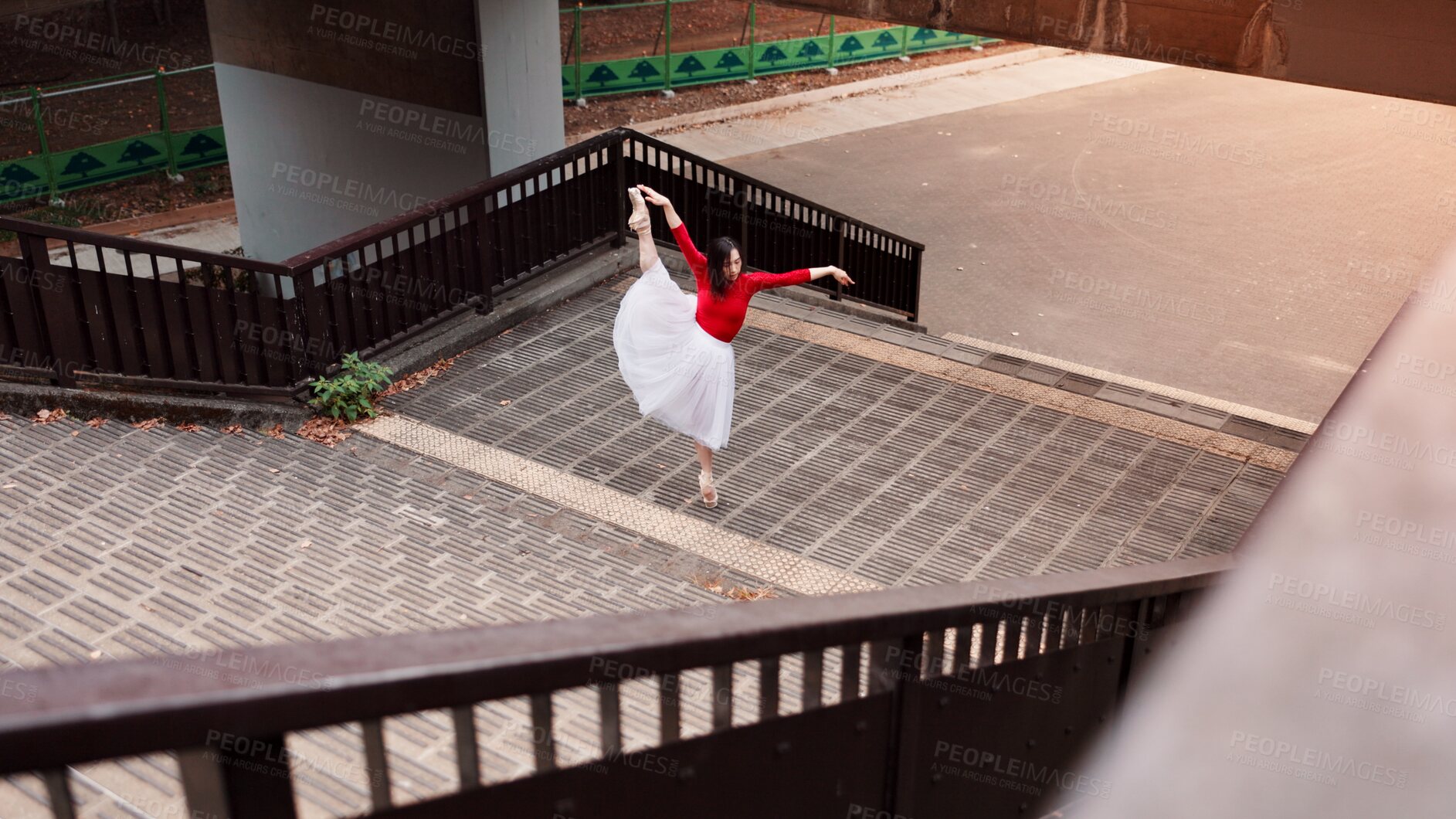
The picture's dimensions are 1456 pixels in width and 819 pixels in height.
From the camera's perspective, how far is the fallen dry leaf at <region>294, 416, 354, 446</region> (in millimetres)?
8852

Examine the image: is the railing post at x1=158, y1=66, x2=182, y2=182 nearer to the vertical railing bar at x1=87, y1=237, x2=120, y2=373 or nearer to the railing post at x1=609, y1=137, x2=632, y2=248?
the railing post at x1=609, y1=137, x2=632, y2=248

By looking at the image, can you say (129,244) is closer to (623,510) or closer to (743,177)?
(623,510)

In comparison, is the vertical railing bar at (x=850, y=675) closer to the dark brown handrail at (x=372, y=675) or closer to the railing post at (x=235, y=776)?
the dark brown handrail at (x=372, y=675)

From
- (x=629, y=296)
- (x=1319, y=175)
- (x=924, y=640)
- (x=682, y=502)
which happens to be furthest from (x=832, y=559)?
(x=1319, y=175)

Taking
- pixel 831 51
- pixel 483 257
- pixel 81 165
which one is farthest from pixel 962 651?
pixel 831 51

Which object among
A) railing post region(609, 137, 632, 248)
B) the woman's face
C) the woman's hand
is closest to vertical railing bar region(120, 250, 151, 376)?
the woman's hand

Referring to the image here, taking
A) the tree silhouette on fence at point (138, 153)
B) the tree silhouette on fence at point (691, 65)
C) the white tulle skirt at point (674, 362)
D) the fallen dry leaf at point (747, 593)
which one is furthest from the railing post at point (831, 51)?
the fallen dry leaf at point (747, 593)

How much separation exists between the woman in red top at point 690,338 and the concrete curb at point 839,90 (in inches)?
524

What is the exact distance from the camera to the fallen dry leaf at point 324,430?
29.0 feet

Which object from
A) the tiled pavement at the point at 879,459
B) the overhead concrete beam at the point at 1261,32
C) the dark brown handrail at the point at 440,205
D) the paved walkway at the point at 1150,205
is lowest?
the paved walkway at the point at 1150,205

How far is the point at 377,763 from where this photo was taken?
2066mm

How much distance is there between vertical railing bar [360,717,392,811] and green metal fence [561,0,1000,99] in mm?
22478

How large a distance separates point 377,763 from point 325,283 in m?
7.55

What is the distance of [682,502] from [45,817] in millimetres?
5063
